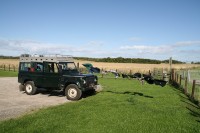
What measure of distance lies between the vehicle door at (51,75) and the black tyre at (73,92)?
2.83 ft

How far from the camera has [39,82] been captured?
14.9 meters

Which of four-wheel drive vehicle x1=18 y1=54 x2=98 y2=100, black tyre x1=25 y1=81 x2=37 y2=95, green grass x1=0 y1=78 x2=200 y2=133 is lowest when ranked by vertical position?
green grass x1=0 y1=78 x2=200 y2=133

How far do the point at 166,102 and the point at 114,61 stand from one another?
278ft

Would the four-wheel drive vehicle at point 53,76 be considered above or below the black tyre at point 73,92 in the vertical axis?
above

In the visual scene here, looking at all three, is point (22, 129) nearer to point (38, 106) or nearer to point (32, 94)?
point (38, 106)

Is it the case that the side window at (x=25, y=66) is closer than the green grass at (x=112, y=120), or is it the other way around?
the green grass at (x=112, y=120)

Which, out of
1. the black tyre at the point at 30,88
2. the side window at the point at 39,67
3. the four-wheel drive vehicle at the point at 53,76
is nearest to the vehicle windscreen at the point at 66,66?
the four-wheel drive vehicle at the point at 53,76

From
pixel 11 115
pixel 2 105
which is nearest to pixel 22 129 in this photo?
pixel 11 115

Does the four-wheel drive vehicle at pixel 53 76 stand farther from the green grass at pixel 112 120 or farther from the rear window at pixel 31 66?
the green grass at pixel 112 120

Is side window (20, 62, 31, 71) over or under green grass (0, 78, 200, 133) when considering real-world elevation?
over

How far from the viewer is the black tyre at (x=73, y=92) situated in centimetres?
1351

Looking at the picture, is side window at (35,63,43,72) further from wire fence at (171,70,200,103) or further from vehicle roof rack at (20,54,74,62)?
wire fence at (171,70,200,103)

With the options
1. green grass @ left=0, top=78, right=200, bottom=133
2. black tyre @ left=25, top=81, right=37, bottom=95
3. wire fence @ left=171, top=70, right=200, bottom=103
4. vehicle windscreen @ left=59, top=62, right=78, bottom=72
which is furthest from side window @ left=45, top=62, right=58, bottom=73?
wire fence @ left=171, top=70, right=200, bottom=103

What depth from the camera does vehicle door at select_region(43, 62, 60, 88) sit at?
14.2 meters
